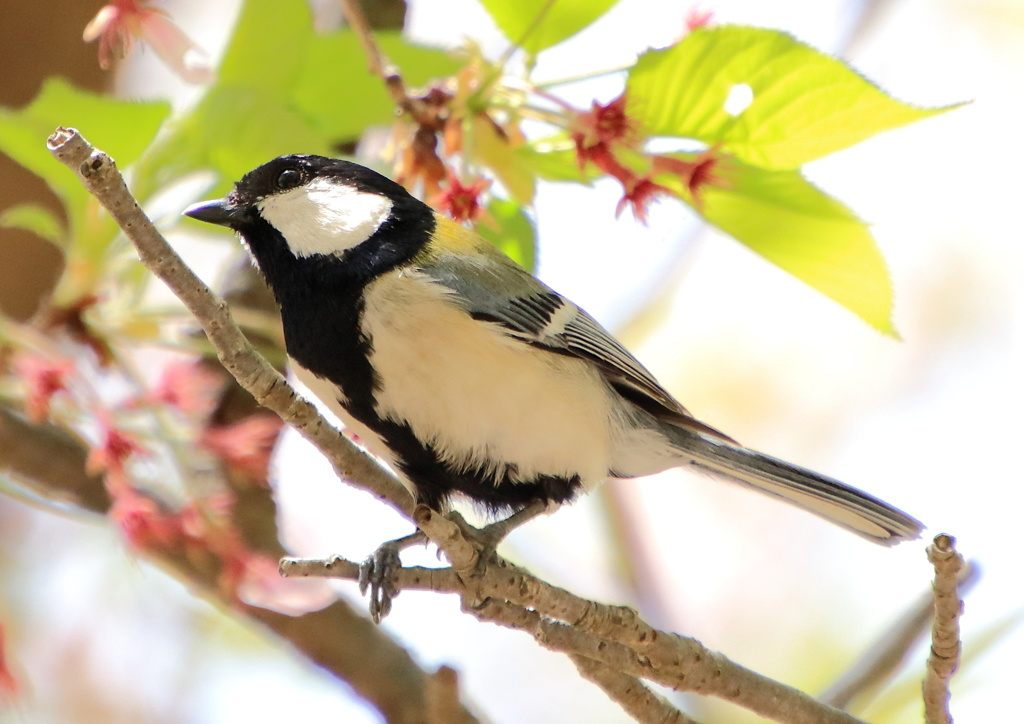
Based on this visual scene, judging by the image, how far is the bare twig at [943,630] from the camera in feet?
3.50

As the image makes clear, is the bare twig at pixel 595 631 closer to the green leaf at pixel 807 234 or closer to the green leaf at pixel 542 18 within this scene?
the green leaf at pixel 807 234

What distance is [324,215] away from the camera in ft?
5.21

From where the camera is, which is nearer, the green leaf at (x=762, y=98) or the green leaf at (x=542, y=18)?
the green leaf at (x=762, y=98)

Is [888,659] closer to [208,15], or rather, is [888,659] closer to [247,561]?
[247,561]

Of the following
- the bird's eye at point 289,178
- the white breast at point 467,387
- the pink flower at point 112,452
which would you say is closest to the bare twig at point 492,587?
the white breast at point 467,387

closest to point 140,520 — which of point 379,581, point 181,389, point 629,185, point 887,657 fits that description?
point 181,389

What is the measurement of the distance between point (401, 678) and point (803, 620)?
7.24ft

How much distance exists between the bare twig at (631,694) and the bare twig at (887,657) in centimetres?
51

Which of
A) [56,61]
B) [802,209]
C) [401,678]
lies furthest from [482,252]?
[56,61]

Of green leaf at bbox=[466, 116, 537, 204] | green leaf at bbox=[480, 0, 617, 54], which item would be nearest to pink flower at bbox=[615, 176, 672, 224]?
green leaf at bbox=[466, 116, 537, 204]

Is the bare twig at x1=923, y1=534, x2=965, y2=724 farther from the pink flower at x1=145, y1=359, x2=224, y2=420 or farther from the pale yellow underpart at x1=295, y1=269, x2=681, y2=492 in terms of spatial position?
the pink flower at x1=145, y1=359, x2=224, y2=420

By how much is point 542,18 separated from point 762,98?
0.34 meters

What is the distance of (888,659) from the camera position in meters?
1.78

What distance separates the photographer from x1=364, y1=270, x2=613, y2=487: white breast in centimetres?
141
